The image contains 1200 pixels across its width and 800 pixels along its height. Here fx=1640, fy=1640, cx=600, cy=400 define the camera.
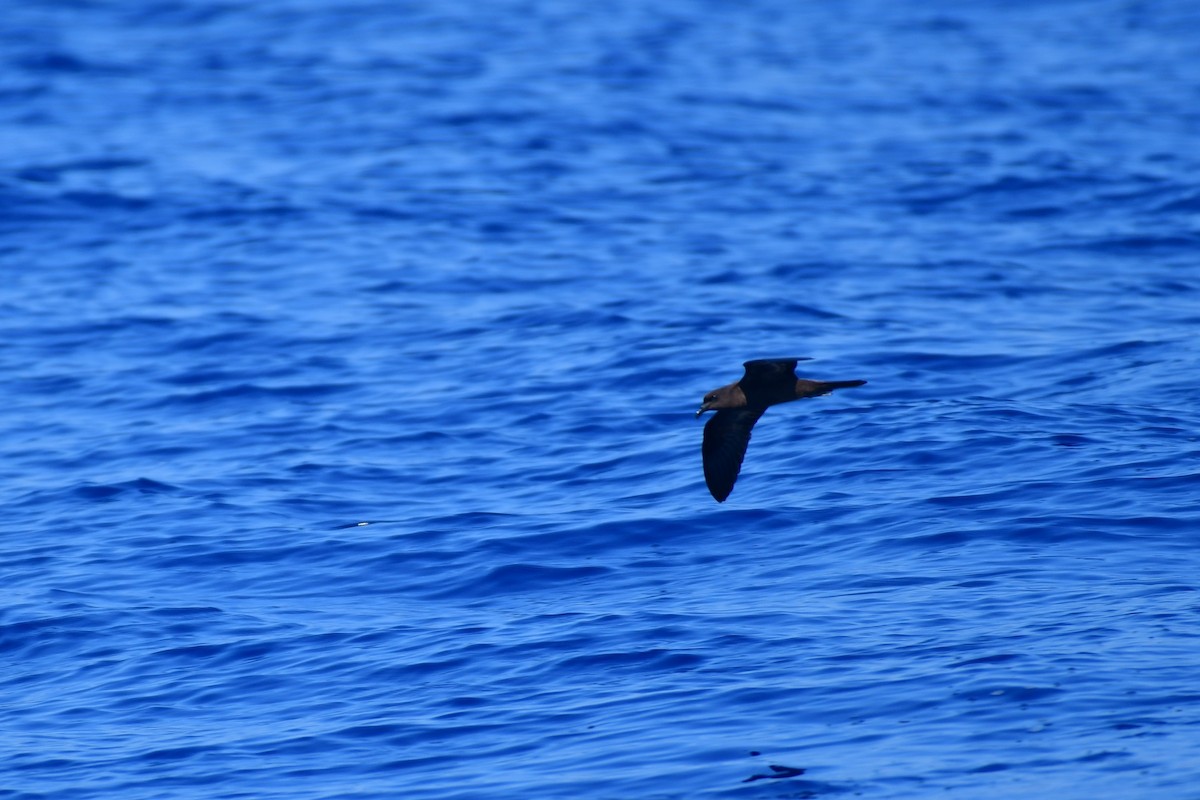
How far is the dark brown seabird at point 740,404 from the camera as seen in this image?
29.8 feet

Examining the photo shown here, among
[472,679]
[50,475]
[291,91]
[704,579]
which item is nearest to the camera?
[472,679]

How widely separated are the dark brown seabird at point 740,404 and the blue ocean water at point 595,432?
0.79 m

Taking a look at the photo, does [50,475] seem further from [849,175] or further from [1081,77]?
[1081,77]

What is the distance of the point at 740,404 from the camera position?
9.49 meters

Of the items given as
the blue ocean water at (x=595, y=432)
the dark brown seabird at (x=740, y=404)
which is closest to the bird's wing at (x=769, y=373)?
the dark brown seabird at (x=740, y=404)

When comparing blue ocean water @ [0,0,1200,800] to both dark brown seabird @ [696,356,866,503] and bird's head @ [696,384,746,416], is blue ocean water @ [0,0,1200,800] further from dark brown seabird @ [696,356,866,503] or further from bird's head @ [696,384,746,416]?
bird's head @ [696,384,746,416]

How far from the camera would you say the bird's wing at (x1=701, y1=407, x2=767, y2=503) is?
→ 31.7 feet

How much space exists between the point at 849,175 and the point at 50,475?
1162 cm

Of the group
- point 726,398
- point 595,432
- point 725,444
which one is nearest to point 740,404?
point 726,398

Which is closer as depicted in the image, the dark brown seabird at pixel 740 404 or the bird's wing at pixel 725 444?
the dark brown seabird at pixel 740 404

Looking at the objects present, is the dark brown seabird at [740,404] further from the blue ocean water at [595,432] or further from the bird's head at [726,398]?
the blue ocean water at [595,432]

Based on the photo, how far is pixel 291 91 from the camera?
→ 25.8 meters

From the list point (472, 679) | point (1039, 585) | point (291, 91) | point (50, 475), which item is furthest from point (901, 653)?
point (291, 91)

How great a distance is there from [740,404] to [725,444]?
39 centimetres
